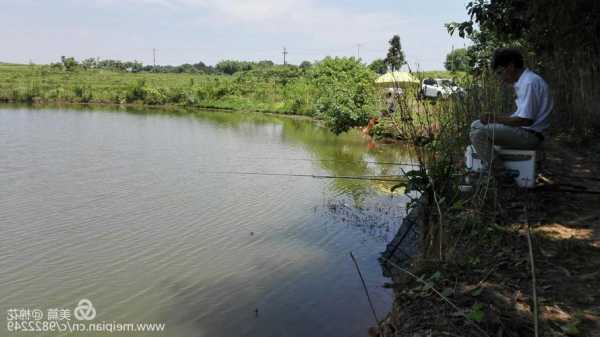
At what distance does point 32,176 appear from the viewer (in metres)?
11.8

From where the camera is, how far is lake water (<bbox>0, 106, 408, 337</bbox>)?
5.32m

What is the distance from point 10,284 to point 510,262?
5.27 meters

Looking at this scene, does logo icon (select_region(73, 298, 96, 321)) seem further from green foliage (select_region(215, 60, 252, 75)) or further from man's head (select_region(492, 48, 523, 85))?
green foliage (select_region(215, 60, 252, 75))

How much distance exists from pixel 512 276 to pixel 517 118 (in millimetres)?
1764

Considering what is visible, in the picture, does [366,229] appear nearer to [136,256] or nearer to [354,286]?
[354,286]

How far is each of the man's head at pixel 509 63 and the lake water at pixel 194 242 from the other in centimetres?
245

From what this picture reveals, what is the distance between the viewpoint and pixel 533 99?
14.3 feet

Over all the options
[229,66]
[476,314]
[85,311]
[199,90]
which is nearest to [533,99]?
[476,314]

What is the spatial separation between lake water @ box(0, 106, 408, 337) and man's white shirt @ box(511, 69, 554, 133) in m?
2.27

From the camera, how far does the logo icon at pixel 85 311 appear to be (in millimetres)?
5207

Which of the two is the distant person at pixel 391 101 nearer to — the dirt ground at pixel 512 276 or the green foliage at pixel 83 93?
the dirt ground at pixel 512 276

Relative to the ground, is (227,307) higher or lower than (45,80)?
lower

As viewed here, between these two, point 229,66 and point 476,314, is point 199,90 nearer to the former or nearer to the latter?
point 476,314

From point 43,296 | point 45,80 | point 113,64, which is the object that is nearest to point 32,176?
point 43,296
